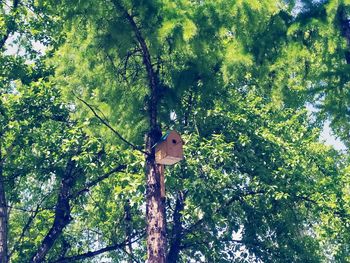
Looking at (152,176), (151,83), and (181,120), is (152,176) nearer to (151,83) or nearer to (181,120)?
(151,83)

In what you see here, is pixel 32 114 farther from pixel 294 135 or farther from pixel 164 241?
pixel 294 135

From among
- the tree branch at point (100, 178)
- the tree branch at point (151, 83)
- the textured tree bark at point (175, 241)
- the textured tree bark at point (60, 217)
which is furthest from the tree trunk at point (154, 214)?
the textured tree bark at point (175, 241)

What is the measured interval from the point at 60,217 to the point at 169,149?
6.99m

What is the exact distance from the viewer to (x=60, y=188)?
40.9 feet

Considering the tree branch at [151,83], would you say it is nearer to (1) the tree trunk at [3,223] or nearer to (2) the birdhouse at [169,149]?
(2) the birdhouse at [169,149]

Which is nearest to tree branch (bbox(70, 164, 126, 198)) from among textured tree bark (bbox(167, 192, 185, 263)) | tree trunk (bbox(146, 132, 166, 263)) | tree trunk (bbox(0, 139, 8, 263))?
tree trunk (bbox(0, 139, 8, 263))

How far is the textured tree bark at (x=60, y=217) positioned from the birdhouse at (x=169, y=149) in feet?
19.2

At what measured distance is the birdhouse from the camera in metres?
6.43

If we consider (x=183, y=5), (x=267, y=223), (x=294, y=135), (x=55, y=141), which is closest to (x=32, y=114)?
(x=55, y=141)

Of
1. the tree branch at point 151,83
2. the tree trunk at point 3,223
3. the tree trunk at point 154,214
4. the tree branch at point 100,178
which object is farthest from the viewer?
the tree branch at point 100,178

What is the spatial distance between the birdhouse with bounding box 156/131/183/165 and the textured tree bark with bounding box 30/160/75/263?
5.85m

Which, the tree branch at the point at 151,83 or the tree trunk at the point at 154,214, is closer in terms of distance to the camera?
the tree trunk at the point at 154,214

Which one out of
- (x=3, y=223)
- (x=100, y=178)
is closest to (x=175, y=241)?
(x=100, y=178)

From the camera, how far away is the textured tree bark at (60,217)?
11.9 meters
